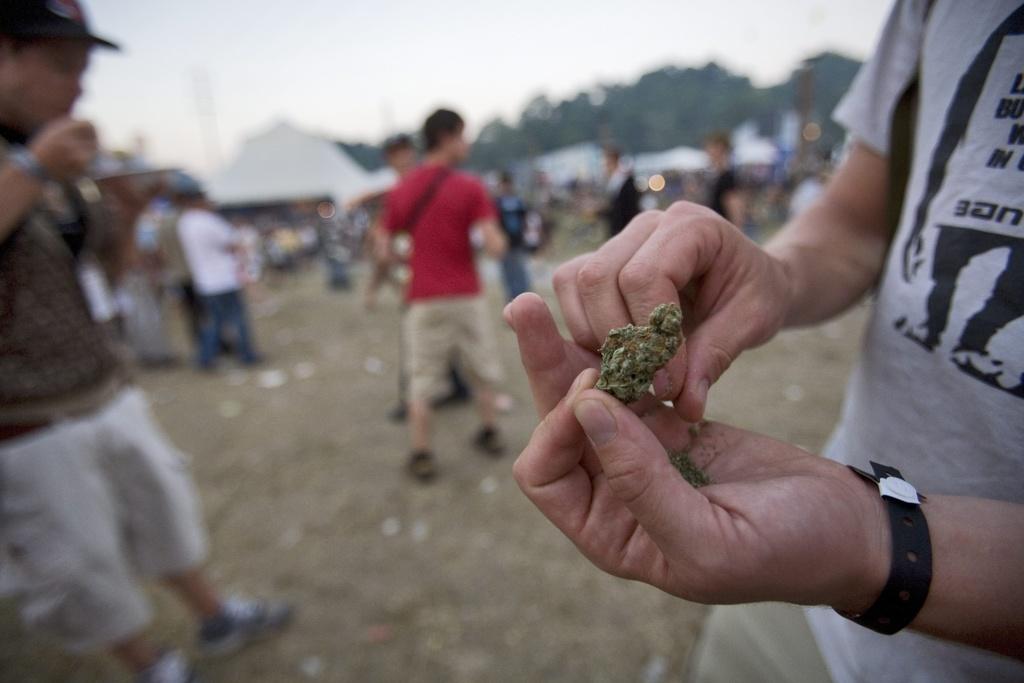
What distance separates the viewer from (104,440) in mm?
2061

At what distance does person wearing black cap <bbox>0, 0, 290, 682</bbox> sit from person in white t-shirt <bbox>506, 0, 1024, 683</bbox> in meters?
1.99

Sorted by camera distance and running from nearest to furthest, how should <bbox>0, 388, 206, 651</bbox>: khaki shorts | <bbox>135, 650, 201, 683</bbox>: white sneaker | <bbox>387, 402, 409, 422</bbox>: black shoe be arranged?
<bbox>0, 388, 206, 651</bbox>: khaki shorts → <bbox>135, 650, 201, 683</bbox>: white sneaker → <bbox>387, 402, 409, 422</bbox>: black shoe

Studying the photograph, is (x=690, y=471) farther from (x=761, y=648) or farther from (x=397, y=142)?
(x=397, y=142)

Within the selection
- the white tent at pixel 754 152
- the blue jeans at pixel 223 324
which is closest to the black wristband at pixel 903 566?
the blue jeans at pixel 223 324

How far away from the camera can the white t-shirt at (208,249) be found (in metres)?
6.41

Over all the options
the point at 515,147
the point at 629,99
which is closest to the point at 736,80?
the point at 629,99

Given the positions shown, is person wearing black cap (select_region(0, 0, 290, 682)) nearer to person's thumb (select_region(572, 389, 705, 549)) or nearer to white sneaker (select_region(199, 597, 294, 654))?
white sneaker (select_region(199, 597, 294, 654))

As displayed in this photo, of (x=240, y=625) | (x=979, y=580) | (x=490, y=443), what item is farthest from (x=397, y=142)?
(x=979, y=580)

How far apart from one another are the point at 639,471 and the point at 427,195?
3430mm

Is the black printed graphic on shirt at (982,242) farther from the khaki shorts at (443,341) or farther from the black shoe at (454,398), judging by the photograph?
the black shoe at (454,398)

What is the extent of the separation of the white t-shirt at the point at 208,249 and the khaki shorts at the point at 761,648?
7.13 metres

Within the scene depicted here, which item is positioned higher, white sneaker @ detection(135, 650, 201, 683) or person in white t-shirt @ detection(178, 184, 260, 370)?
person in white t-shirt @ detection(178, 184, 260, 370)

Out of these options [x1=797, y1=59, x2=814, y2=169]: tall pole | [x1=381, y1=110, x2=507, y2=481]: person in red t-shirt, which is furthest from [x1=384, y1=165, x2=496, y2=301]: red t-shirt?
[x1=797, y1=59, x2=814, y2=169]: tall pole

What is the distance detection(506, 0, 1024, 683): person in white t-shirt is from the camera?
0.73m
